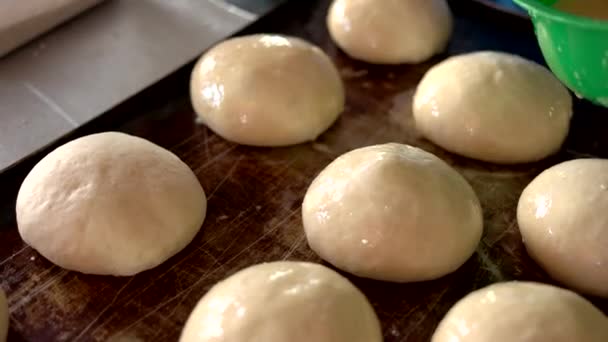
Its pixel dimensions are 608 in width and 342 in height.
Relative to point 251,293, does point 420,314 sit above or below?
below

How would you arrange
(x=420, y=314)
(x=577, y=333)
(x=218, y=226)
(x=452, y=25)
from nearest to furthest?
(x=577, y=333), (x=420, y=314), (x=218, y=226), (x=452, y=25)

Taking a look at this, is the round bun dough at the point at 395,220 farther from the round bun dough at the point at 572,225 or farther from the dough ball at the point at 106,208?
the dough ball at the point at 106,208

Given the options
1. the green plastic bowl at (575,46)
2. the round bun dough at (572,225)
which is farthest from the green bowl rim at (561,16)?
the round bun dough at (572,225)

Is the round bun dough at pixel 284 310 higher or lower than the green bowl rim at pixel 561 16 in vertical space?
lower

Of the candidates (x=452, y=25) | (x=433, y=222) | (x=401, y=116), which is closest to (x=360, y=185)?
(x=433, y=222)

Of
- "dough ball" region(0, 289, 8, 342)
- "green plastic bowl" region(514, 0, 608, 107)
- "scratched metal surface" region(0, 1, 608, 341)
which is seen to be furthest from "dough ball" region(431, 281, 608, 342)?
"dough ball" region(0, 289, 8, 342)

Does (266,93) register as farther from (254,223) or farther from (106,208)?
(106,208)

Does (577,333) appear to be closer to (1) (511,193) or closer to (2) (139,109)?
(1) (511,193)
